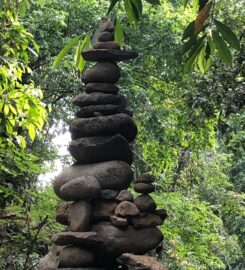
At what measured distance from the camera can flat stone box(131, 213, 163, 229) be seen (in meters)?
2.73

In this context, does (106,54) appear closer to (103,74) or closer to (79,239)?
(103,74)

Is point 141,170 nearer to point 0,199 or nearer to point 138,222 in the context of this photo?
point 0,199

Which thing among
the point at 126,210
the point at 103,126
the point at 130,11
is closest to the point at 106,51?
the point at 103,126

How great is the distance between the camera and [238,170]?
551 inches

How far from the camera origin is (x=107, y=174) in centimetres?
281

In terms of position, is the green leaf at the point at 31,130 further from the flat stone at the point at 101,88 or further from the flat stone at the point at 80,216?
the flat stone at the point at 80,216

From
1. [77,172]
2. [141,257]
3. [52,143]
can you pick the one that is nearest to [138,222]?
[141,257]

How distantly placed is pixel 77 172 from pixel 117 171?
27 centimetres

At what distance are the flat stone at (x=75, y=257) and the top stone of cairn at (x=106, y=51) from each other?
1.24 m

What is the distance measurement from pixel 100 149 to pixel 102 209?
374mm

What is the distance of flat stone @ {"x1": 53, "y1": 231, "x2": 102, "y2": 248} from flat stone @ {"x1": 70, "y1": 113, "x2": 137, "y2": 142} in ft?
2.16

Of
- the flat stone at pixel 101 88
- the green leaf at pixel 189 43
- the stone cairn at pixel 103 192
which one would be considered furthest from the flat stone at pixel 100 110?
the green leaf at pixel 189 43

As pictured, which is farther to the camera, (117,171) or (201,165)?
(201,165)

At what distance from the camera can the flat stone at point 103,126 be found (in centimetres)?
291
